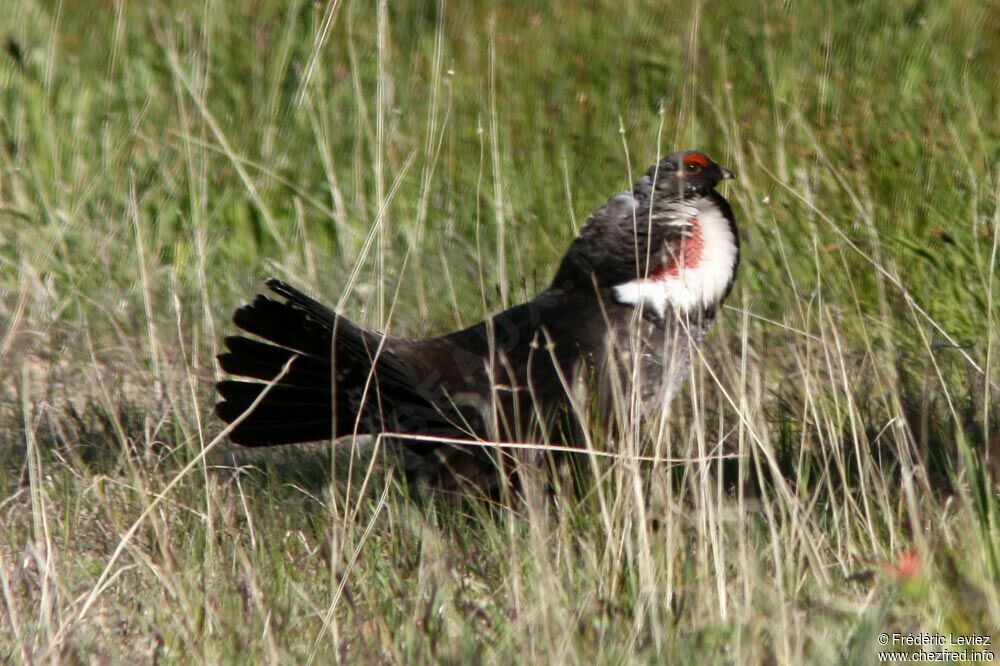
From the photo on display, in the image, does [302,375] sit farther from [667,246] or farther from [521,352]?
[667,246]

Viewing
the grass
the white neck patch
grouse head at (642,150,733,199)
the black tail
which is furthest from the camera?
grouse head at (642,150,733,199)

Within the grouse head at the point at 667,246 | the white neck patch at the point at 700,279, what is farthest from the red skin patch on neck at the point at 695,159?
the white neck patch at the point at 700,279

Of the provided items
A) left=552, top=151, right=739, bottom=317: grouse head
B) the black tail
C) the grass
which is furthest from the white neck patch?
the black tail

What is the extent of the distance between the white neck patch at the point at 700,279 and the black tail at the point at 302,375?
2.22ft

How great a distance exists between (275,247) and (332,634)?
3291 mm

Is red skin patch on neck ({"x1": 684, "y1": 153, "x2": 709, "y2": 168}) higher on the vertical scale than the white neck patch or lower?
higher

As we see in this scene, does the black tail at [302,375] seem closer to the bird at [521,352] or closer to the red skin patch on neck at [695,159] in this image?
the bird at [521,352]

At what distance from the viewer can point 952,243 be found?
4.22 m

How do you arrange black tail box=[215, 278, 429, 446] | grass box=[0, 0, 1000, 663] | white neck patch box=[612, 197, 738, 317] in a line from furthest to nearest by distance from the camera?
white neck patch box=[612, 197, 738, 317], black tail box=[215, 278, 429, 446], grass box=[0, 0, 1000, 663]

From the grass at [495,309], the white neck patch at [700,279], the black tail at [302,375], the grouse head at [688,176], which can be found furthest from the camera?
the grouse head at [688,176]

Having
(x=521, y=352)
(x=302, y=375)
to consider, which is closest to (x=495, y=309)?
(x=521, y=352)

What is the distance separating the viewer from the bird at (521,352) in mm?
3371

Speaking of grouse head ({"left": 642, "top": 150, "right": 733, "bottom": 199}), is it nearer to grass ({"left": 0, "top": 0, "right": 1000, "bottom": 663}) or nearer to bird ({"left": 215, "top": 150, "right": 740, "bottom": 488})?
bird ({"left": 215, "top": 150, "right": 740, "bottom": 488})

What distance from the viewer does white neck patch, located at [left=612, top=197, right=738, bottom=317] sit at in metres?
3.76
